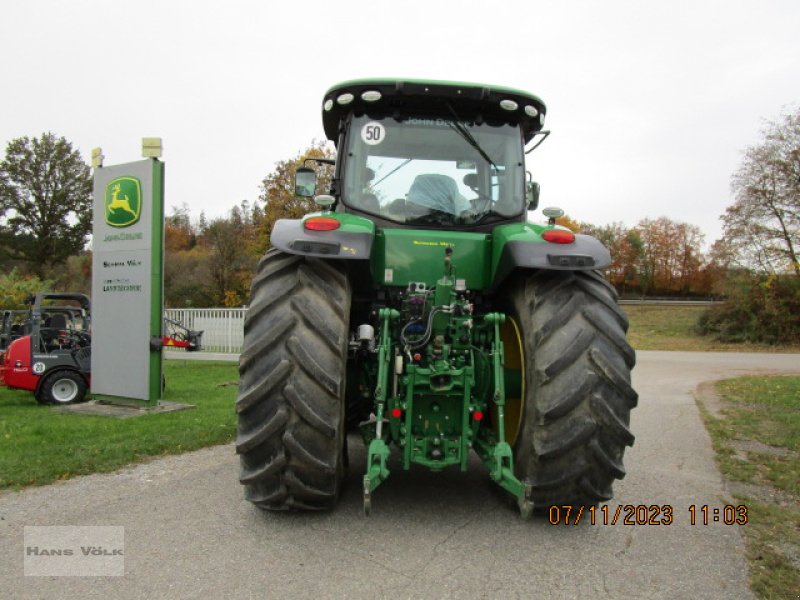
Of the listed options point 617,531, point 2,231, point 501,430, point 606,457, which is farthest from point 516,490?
point 2,231

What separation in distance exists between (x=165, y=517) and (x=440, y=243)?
2.47 m

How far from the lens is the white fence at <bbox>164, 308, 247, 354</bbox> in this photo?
18781 millimetres

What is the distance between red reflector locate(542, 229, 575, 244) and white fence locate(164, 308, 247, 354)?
1573 cm

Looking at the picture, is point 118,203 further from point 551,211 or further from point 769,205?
point 769,205

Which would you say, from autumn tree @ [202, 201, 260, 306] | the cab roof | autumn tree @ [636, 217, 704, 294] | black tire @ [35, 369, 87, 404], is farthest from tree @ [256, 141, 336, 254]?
autumn tree @ [636, 217, 704, 294]

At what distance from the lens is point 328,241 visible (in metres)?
3.64

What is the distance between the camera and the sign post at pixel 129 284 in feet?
28.2

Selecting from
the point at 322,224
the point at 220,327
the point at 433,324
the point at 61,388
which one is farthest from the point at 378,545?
the point at 220,327

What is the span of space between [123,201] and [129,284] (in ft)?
3.97

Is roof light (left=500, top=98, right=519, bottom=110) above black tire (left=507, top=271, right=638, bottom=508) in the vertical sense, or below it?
above

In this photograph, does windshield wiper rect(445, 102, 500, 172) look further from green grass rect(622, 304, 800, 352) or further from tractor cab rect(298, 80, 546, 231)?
green grass rect(622, 304, 800, 352)

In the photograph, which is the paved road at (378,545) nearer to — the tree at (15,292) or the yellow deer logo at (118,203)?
the yellow deer logo at (118,203)

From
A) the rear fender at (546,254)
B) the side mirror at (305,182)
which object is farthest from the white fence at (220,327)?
the rear fender at (546,254)

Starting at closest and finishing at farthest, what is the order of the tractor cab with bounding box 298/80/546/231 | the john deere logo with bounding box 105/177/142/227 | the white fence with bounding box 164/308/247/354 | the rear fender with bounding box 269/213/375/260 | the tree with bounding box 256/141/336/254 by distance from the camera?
the rear fender with bounding box 269/213/375/260 < the tractor cab with bounding box 298/80/546/231 < the john deere logo with bounding box 105/177/142/227 < the white fence with bounding box 164/308/247/354 < the tree with bounding box 256/141/336/254
